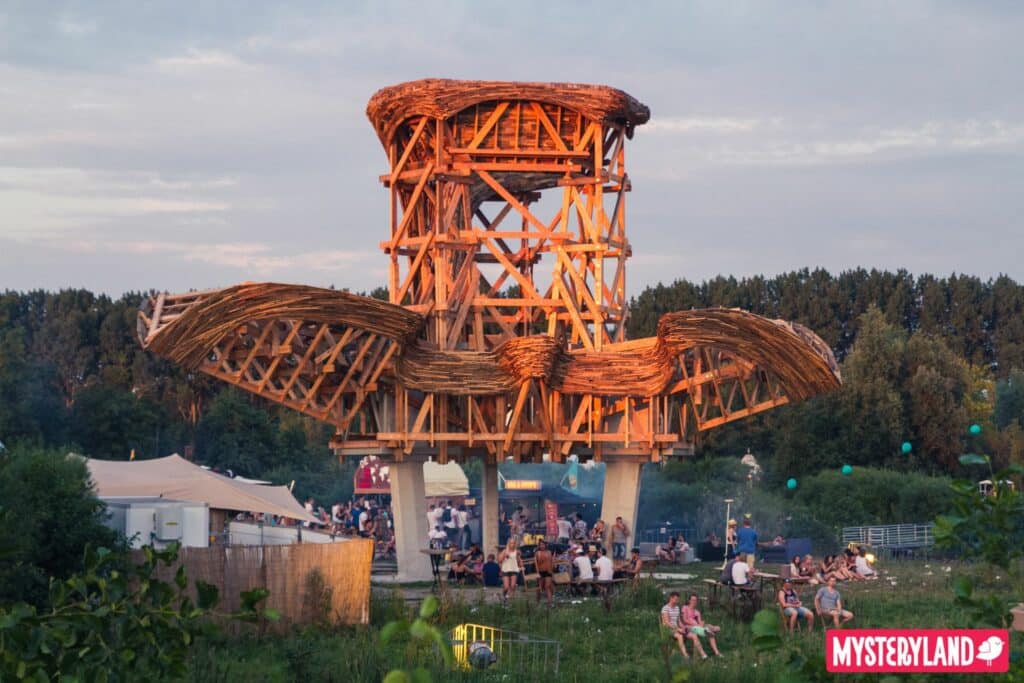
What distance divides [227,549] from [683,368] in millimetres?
13771

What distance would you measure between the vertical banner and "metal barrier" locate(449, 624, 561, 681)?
18.4m

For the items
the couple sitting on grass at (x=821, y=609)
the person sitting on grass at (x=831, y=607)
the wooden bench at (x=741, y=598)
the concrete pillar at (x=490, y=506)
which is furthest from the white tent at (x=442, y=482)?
the person sitting on grass at (x=831, y=607)

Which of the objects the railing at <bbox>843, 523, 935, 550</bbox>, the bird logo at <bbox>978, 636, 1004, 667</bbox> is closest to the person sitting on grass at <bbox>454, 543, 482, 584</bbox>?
the railing at <bbox>843, 523, 935, 550</bbox>

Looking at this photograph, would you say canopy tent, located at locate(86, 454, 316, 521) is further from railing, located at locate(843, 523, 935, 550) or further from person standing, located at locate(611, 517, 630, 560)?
railing, located at locate(843, 523, 935, 550)

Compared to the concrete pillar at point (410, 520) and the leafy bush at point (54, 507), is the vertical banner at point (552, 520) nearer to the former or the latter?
the concrete pillar at point (410, 520)

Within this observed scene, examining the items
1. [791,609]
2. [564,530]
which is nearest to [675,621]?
[791,609]

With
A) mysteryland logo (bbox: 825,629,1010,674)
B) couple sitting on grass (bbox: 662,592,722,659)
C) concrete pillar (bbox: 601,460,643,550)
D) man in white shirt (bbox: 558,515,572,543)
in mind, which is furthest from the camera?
man in white shirt (bbox: 558,515,572,543)

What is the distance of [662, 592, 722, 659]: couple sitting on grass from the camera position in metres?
21.8

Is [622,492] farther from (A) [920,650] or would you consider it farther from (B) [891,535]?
(A) [920,650]

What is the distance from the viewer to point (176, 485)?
29125mm

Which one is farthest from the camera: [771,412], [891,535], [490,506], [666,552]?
[771,412]

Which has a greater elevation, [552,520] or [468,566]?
[552,520]

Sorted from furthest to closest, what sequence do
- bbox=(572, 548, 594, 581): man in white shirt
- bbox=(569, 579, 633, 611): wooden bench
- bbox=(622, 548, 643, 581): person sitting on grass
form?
1. bbox=(622, 548, 643, 581): person sitting on grass
2. bbox=(572, 548, 594, 581): man in white shirt
3. bbox=(569, 579, 633, 611): wooden bench

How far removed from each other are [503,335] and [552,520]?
22.7 ft
